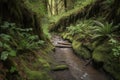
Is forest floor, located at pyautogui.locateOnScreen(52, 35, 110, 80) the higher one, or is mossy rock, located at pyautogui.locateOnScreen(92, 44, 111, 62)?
mossy rock, located at pyautogui.locateOnScreen(92, 44, 111, 62)

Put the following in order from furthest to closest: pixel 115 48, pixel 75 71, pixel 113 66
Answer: pixel 75 71, pixel 115 48, pixel 113 66

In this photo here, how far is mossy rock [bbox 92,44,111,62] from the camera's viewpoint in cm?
714

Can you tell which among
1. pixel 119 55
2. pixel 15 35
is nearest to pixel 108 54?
pixel 119 55

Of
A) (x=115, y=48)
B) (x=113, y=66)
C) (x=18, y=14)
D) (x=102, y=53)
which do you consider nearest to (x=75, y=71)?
(x=102, y=53)

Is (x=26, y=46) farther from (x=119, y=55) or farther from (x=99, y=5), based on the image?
(x=99, y=5)

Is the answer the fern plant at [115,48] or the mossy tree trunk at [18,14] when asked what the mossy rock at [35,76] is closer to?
the mossy tree trunk at [18,14]

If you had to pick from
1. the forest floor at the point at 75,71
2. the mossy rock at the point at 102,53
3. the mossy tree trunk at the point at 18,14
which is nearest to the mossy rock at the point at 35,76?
the forest floor at the point at 75,71

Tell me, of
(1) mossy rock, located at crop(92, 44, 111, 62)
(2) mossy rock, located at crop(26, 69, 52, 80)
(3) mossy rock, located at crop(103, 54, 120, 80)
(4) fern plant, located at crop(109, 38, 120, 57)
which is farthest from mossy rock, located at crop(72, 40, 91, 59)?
(2) mossy rock, located at crop(26, 69, 52, 80)

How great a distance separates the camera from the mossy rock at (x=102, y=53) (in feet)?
23.4

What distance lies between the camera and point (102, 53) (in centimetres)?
745

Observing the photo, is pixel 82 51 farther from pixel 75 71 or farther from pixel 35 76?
pixel 35 76

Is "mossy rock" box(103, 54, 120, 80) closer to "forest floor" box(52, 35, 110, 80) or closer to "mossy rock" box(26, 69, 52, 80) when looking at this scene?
"forest floor" box(52, 35, 110, 80)

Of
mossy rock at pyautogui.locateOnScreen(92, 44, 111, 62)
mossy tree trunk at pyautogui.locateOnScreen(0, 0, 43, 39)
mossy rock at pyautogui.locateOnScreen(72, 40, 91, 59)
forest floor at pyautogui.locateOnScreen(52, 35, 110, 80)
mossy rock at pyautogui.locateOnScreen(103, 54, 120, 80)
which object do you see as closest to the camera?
mossy rock at pyautogui.locateOnScreen(103, 54, 120, 80)

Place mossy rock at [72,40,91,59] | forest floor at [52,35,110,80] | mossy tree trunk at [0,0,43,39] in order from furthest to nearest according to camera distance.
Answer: mossy rock at [72,40,91,59] < forest floor at [52,35,110,80] < mossy tree trunk at [0,0,43,39]
